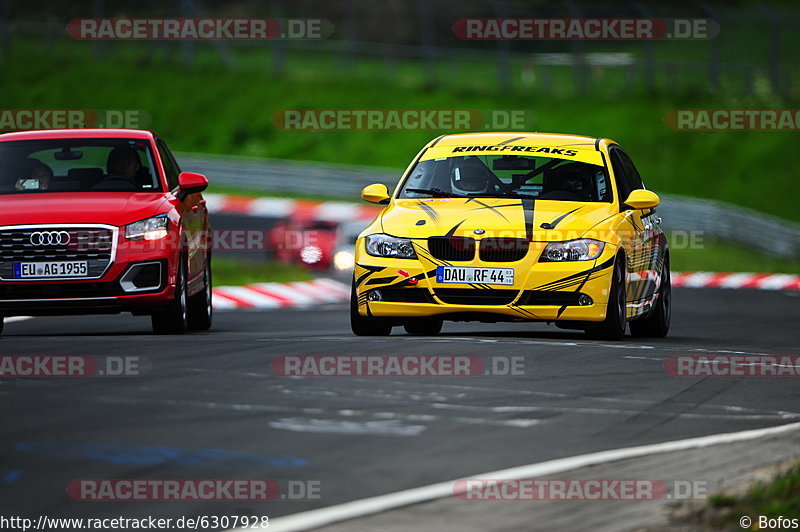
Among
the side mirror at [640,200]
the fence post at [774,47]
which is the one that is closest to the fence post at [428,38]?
the fence post at [774,47]

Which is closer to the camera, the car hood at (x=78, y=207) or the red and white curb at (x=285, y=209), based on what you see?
the car hood at (x=78, y=207)

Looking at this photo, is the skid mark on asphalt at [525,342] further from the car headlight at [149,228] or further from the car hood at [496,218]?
the car headlight at [149,228]

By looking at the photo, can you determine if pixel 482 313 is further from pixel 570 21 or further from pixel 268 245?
pixel 570 21

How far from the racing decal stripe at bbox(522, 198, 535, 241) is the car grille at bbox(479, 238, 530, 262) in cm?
6

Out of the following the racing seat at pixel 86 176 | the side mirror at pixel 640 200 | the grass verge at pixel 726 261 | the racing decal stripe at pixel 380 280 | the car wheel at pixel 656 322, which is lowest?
the grass verge at pixel 726 261

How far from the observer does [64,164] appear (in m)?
14.1

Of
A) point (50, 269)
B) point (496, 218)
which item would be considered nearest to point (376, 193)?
point (496, 218)

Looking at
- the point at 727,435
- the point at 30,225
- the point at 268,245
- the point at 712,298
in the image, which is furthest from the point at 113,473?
the point at 268,245

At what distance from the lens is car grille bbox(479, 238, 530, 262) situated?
11992mm

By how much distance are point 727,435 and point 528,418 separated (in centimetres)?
102

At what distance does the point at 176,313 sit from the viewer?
1346 centimetres

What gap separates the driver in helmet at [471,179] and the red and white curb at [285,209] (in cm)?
2281

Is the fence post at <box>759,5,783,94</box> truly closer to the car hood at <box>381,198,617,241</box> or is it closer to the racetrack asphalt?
the car hood at <box>381,198,617,241</box>

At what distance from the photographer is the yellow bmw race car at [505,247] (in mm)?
11992
